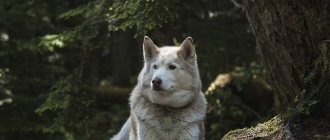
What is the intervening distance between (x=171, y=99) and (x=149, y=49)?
65cm

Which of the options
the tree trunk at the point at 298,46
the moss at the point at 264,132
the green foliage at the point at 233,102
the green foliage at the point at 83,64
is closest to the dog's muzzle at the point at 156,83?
the moss at the point at 264,132

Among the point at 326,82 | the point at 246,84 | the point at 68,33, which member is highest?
the point at 68,33

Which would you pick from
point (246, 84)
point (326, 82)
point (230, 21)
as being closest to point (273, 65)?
point (326, 82)

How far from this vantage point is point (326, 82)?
5.75 meters

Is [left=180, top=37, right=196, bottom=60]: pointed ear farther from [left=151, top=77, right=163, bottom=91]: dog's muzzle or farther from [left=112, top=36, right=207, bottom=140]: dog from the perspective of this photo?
[left=151, top=77, right=163, bottom=91]: dog's muzzle

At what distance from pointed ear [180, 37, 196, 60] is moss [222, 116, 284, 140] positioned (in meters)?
1.00

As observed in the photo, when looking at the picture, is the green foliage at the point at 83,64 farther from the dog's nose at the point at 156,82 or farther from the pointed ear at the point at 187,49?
the dog's nose at the point at 156,82

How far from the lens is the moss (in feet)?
19.7

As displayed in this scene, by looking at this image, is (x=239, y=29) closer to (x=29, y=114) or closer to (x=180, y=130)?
(x=29, y=114)

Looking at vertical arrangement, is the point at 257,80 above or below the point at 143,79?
below

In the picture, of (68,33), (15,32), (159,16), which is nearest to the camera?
(159,16)

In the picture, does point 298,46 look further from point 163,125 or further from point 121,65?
point 121,65

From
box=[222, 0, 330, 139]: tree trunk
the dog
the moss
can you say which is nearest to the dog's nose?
the dog

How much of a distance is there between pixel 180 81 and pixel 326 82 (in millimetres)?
1612
